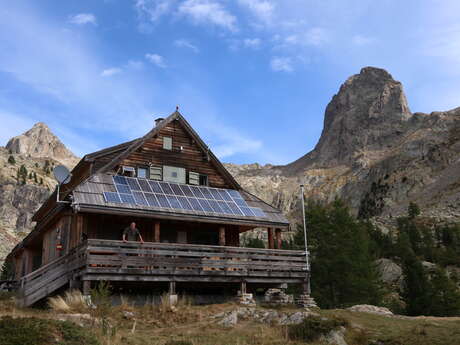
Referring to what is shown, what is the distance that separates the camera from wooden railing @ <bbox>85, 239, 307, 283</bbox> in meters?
19.7

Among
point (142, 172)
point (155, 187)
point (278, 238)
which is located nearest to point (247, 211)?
point (278, 238)

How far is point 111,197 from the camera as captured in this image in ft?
73.6

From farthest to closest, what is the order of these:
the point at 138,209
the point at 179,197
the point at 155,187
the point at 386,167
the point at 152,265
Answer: the point at 386,167
the point at 155,187
the point at 179,197
the point at 138,209
the point at 152,265

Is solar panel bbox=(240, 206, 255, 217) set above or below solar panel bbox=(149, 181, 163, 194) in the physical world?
below

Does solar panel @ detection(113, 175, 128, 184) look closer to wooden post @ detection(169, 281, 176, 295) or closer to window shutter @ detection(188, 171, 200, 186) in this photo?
window shutter @ detection(188, 171, 200, 186)

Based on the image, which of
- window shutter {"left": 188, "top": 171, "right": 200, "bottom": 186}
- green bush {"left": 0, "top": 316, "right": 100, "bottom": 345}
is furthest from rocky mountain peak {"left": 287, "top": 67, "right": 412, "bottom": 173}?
green bush {"left": 0, "top": 316, "right": 100, "bottom": 345}

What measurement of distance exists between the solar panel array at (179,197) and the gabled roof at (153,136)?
3.65 feet

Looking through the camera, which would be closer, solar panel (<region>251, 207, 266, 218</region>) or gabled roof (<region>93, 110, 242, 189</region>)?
gabled roof (<region>93, 110, 242, 189</region>)

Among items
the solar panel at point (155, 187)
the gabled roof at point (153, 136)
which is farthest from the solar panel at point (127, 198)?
the gabled roof at point (153, 136)

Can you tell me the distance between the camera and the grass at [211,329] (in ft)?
47.6

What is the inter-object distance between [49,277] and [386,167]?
419 feet

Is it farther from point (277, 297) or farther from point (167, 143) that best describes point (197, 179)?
point (277, 297)

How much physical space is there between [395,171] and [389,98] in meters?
63.9

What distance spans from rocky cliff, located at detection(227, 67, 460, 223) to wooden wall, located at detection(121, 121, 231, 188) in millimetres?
63715
